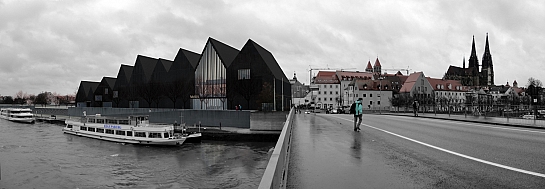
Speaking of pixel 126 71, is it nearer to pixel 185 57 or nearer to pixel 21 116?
pixel 185 57

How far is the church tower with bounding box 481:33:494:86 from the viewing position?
150 m

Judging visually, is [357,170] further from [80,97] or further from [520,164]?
[80,97]

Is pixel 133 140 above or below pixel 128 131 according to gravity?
below

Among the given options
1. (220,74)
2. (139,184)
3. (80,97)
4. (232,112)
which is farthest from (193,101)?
(80,97)

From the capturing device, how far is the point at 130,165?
31.3 metres

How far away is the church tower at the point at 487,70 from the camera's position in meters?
150

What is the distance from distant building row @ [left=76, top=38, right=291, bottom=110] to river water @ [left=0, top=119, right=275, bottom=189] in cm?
1555

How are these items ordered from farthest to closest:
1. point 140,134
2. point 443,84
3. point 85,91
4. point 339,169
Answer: point 443,84 < point 85,91 < point 140,134 < point 339,169

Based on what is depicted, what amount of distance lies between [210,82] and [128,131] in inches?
905

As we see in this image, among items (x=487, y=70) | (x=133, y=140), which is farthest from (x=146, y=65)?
(x=487, y=70)

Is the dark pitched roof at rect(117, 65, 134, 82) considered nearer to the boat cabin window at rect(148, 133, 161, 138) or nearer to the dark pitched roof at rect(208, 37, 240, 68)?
the dark pitched roof at rect(208, 37, 240, 68)

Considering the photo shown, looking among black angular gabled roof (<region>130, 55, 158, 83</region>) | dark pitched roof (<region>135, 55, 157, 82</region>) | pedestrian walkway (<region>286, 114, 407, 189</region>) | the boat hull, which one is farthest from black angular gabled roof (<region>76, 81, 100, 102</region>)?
pedestrian walkway (<region>286, 114, 407, 189</region>)

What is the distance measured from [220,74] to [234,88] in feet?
20.5

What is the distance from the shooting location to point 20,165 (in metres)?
29.7
